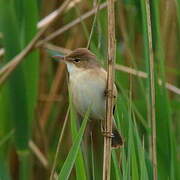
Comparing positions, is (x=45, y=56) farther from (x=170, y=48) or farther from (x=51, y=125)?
(x=170, y=48)

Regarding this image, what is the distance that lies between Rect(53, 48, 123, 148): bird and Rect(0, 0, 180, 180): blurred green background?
65 mm

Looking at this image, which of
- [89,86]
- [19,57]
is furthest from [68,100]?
[89,86]

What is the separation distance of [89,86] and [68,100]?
1.04 meters

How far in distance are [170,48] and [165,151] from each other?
1437 mm

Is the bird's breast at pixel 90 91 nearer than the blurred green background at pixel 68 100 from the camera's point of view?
No

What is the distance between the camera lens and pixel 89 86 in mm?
2014

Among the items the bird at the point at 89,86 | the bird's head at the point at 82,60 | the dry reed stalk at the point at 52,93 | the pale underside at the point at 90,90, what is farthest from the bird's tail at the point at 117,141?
the dry reed stalk at the point at 52,93

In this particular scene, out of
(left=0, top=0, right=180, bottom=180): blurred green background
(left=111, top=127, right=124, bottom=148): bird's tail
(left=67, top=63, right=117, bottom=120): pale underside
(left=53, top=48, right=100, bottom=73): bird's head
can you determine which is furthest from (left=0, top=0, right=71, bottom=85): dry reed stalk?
(left=111, top=127, right=124, bottom=148): bird's tail

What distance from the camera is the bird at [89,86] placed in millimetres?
1989

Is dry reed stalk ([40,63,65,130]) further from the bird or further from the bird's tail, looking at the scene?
the bird's tail

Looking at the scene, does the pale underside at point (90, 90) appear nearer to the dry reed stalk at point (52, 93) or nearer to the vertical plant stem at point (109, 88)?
the vertical plant stem at point (109, 88)

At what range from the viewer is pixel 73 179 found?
306cm

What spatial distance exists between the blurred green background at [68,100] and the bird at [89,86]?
0.21ft

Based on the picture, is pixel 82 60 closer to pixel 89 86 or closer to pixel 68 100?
pixel 89 86
